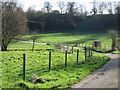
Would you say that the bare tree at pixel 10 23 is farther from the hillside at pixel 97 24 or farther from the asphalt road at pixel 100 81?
the hillside at pixel 97 24

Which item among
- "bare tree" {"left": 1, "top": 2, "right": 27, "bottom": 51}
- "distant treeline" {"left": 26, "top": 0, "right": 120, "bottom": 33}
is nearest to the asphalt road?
"bare tree" {"left": 1, "top": 2, "right": 27, "bottom": 51}

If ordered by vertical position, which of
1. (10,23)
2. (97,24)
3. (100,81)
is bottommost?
(100,81)

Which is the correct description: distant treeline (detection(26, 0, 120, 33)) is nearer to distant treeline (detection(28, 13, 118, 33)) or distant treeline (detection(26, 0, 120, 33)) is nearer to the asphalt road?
distant treeline (detection(28, 13, 118, 33))

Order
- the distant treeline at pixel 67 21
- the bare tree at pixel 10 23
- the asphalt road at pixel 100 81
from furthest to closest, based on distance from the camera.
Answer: the distant treeline at pixel 67 21, the bare tree at pixel 10 23, the asphalt road at pixel 100 81

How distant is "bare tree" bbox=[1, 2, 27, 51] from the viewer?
89.9ft

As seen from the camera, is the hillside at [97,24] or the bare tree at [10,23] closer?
the bare tree at [10,23]

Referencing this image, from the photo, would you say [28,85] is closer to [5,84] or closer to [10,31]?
[5,84]

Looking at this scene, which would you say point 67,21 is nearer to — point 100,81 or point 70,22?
point 70,22

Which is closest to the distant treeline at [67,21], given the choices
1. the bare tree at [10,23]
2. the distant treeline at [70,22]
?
the distant treeline at [70,22]

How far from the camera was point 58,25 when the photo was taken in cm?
8731

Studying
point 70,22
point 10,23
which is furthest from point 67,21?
point 10,23

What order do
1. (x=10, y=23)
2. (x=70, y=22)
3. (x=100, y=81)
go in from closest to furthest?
1. (x=100, y=81)
2. (x=10, y=23)
3. (x=70, y=22)

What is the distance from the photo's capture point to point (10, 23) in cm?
2833

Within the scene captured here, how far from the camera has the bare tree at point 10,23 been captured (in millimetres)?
27416
